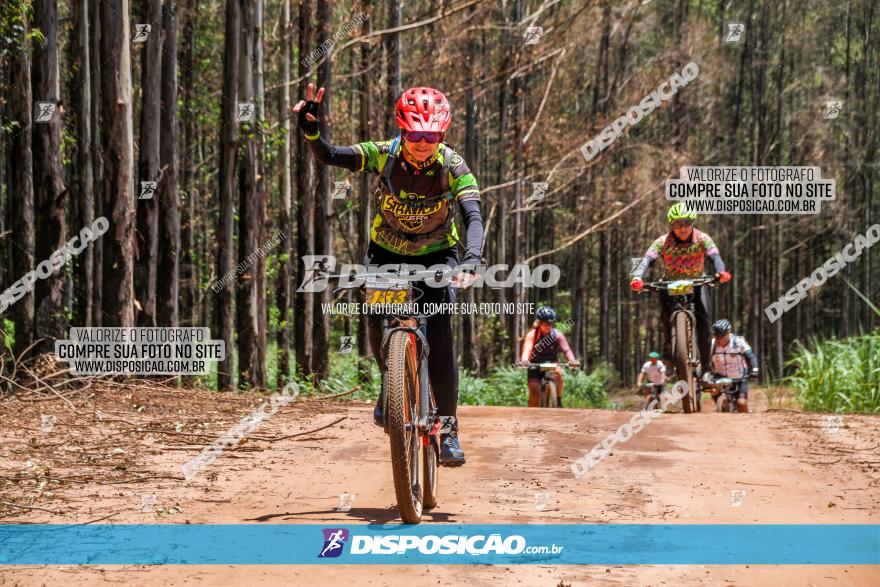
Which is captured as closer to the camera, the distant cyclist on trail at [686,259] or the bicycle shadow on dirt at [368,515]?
the bicycle shadow on dirt at [368,515]

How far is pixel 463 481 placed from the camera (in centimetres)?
798

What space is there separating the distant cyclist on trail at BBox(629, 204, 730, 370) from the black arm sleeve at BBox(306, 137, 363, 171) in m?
7.15

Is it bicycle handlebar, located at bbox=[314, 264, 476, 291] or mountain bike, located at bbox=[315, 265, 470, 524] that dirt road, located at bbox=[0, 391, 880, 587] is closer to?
mountain bike, located at bbox=[315, 265, 470, 524]

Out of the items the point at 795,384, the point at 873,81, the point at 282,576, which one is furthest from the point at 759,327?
the point at 282,576

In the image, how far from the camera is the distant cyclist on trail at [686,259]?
13.4 metres

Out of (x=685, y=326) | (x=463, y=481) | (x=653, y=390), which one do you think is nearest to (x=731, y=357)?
(x=685, y=326)

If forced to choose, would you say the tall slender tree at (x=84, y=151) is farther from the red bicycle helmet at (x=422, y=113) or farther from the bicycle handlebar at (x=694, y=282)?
the red bicycle helmet at (x=422, y=113)

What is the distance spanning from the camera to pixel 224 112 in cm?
1722

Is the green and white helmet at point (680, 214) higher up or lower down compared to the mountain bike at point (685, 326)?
higher up

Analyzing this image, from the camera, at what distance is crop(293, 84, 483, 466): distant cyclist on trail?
21.8 feet

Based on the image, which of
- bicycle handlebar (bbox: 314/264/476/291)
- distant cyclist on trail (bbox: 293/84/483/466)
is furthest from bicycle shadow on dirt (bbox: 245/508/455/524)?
bicycle handlebar (bbox: 314/264/476/291)

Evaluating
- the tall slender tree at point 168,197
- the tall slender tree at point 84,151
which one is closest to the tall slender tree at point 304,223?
the tall slender tree at point 168,197

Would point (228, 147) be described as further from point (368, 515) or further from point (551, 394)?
point (368, 515)

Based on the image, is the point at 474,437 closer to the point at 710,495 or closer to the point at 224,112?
the point at 710,495
